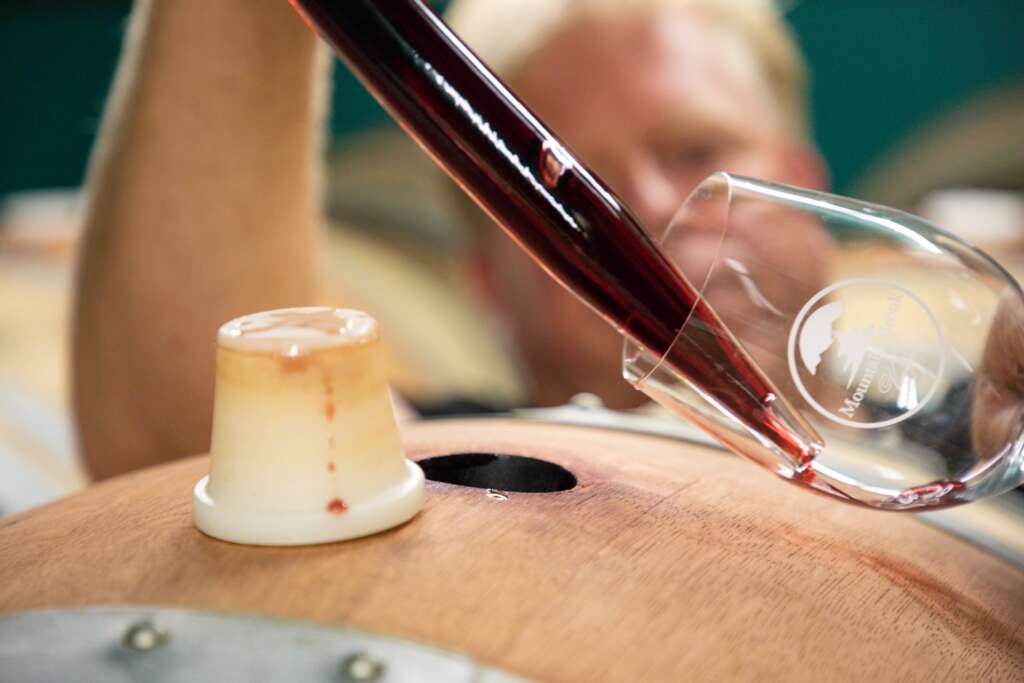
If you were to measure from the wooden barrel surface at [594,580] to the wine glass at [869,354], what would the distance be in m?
0.05

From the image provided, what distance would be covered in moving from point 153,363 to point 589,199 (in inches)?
28.6

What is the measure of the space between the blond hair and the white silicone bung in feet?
4.42

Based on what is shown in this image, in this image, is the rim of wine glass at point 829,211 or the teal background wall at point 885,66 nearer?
the rim of wine glass at point 829,211

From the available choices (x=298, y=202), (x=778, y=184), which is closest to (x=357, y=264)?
(x=298, y=202)

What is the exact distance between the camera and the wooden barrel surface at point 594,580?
0.40m

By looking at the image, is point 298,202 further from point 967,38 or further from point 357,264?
point 967,38

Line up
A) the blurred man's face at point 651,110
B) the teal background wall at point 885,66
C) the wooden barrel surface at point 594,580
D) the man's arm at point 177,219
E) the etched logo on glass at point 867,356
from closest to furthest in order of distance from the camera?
the wooden barrel surface at point 594,580
the etched logo on glass at point 867,356
the man's arm at point 177,219
the blurred man's face at point 651,110
the teal background wall at point 885,66

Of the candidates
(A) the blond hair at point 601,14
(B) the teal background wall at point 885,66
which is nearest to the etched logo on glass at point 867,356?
(A) the blond hair at point 601,14

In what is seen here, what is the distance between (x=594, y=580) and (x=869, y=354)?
0.68 feet

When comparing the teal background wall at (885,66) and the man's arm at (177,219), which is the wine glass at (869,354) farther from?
the teal background wall at (885,66)

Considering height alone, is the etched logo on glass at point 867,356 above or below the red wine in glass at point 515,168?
below

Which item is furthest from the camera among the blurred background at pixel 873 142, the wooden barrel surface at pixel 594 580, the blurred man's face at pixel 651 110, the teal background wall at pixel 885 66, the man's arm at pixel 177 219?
the teal background wall at pixel 885 66

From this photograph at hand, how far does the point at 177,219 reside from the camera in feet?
3.45

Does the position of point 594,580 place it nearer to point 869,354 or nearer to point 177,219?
point 869,354
